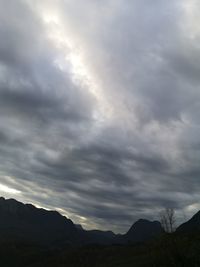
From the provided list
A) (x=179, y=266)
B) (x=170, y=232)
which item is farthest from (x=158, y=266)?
(x=179, y=266)

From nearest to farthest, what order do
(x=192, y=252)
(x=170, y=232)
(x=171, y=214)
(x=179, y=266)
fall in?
(x=179, y=266)
(x=192, y=252)
(x=170, y=232)
(x=171, y=214)

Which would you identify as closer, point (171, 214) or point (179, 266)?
point (179, 266)

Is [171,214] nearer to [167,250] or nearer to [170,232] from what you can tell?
[170,232]

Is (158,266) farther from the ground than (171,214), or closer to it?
closer to it

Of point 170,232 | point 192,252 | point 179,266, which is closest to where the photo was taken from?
point 179,266

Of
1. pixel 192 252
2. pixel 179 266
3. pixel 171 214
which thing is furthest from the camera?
pixel 171 214

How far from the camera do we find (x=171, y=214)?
312 feet

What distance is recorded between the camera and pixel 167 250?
78812 millimetres

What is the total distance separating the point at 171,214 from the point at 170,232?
9.48m

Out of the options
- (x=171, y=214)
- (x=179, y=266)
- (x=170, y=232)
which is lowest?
(x=179, y=266)

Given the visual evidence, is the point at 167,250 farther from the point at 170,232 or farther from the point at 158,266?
the point at 158,266

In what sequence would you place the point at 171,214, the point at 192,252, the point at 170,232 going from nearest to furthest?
the point at 192,252, the point at 170,232, the point at 171,214

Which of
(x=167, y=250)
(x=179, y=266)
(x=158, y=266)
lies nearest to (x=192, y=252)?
(x=167, y=250)

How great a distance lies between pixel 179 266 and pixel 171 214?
26725mm
